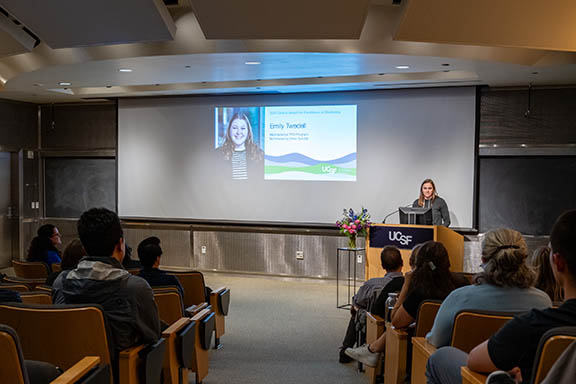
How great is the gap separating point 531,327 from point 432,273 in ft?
5.09

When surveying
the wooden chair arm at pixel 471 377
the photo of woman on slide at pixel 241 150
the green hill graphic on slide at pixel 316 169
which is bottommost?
the wooden chair arm at pixel 471 377

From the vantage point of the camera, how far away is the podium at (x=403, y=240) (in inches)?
249

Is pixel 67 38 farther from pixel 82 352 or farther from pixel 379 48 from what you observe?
pixel 82 352

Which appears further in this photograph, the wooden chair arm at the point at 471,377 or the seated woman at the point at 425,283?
the seated woman at the point at 425,283

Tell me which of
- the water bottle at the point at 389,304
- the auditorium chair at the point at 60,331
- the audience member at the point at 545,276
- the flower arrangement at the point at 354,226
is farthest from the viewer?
the flower arrangement at the point at 354,226

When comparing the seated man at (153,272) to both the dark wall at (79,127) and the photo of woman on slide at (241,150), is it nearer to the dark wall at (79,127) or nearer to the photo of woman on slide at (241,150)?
the photo of woman on slide at (241,150)

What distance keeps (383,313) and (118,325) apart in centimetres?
217

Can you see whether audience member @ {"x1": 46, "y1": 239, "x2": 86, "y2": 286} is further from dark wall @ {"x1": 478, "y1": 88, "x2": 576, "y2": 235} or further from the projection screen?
dark wall @ {"x1": 478, "y1": 88, "x2": 576, "y2": 235}

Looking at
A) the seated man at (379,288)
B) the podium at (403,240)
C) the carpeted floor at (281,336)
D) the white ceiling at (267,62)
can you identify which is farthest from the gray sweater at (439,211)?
the seated man at (379,288)

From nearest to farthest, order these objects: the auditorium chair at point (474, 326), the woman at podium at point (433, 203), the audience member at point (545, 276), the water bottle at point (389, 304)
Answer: the auditorium chair at point (474, 326) < the audience member at point (545, 276) < the water bottle at point (389, 304) < the woman at podium at point (433, 203)

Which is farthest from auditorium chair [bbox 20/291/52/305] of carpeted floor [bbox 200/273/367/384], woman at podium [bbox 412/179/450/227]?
woman at podium [bbox 412/179/450/227]

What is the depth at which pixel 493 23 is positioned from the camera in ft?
16.6

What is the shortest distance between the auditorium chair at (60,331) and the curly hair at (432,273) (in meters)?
1.86

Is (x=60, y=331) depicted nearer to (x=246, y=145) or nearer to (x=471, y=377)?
(x=471, y=377)
